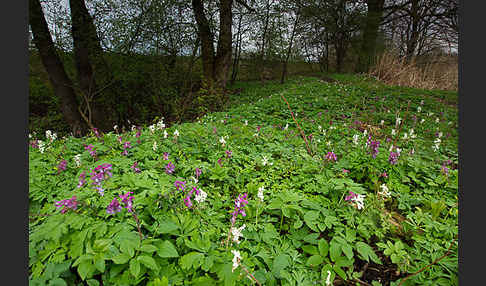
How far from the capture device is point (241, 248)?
4.64 feet

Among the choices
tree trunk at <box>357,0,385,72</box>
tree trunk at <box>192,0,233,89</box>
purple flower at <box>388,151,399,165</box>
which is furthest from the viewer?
tree trunk at <box>357,0,385,72</box>

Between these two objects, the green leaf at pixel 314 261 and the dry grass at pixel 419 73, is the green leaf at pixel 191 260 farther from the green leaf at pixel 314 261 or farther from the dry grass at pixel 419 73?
the dry grass at pixel 419 73

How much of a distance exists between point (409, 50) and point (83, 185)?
19.8 meters

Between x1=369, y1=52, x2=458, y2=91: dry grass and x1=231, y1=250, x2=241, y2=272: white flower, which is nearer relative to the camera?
x1=231, y1=250, x2=241, y2=272: white flower

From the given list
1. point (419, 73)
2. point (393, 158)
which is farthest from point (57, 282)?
point (419, 73)

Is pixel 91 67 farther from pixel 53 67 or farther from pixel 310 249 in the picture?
pixel 310 249

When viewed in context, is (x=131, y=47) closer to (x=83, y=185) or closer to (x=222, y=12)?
(x=222, y=12)

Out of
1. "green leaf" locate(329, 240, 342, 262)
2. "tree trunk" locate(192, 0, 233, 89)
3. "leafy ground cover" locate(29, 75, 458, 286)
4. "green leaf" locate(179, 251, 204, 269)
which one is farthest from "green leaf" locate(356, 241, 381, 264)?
"tree trunk" locate(192, 0, 233, 89)

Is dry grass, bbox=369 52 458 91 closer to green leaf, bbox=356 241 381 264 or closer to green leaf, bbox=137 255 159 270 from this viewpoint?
green leaf, bbox=356 241 381 264

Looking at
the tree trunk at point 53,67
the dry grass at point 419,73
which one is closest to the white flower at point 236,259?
the tree trunk at point 53,67

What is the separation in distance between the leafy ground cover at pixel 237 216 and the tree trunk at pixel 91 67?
506cm

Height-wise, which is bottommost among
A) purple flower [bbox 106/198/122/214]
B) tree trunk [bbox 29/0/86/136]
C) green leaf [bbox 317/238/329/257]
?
green leaf [bbox 317/238/329/257]

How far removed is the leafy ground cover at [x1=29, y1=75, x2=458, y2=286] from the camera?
3.84 feet

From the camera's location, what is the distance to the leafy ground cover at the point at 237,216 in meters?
1.17
